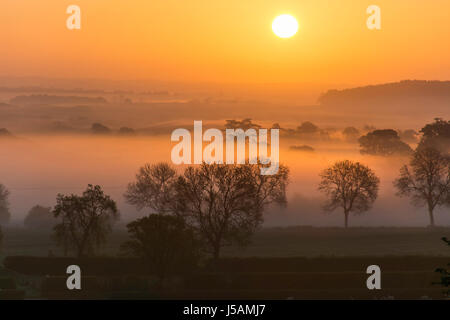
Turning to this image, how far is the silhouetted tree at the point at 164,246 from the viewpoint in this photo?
71.0m

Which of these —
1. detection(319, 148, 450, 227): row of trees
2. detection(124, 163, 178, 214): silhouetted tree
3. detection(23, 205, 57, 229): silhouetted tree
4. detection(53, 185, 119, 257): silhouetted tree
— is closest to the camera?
detection(53, 185, 119, 257): silhouetted tree

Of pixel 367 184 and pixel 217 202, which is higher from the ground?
pixel 367 184

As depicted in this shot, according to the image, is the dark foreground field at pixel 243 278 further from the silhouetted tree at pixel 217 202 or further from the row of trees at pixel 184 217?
the silhouetted tree at pixel 217 202

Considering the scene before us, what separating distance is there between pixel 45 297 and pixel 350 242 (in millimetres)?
47654

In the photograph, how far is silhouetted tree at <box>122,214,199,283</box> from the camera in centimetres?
7103

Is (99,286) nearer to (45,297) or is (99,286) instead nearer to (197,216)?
(45,297)

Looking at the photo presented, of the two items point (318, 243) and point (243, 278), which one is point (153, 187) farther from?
point (243, 278)

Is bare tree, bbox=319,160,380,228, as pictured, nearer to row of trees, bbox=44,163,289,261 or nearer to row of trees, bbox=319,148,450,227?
row of trees, bbox=319,148,450,227

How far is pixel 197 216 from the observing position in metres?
87.6

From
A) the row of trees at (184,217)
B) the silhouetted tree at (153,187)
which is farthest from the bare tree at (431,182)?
the silhouetted tree at (153,187)

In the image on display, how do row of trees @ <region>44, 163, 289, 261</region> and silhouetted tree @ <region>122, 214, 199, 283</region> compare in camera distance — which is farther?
row of trees @ <region>44, 163, 289, 261</region>

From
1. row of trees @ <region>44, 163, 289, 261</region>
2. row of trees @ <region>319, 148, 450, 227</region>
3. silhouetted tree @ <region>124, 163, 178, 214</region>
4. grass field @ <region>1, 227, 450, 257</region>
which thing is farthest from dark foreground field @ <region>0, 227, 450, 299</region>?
silhouetted tree @ <region>124, 163, 178, 214</region>

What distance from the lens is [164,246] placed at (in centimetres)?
7188

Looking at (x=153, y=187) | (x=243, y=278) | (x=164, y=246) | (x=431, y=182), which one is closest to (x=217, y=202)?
(x=164, y=246)
